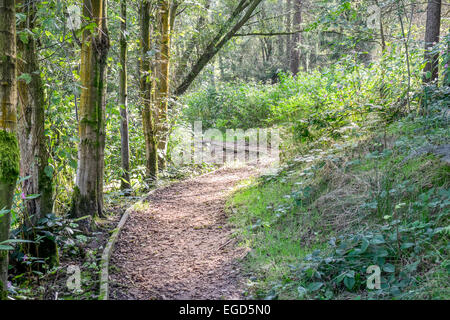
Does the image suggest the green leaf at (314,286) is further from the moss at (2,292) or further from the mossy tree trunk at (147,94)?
the mossy tree trunk at (147,94)

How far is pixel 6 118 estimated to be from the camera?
2779 mm

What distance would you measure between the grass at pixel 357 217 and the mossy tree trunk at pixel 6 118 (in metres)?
2.27

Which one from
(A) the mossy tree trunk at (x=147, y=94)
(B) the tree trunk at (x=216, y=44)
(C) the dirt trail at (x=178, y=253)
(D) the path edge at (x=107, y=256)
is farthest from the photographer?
(B) the tree trunk at (x=216, y=44)

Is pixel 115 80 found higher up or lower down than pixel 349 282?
higher up

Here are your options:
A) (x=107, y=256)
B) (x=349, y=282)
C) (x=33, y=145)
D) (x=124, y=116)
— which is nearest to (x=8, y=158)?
(x=33, y=145)

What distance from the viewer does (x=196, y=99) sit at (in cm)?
2147

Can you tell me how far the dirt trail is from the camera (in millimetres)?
3973

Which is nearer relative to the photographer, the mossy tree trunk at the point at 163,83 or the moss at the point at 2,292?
the moss at the point at 2,292

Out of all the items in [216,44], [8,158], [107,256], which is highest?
[216,44]

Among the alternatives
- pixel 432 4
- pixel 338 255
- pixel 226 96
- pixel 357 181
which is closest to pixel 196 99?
pixel 226 96

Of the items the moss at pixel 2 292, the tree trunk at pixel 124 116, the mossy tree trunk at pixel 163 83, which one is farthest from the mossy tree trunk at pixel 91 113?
the mossy tree trunk at pixel 163 83

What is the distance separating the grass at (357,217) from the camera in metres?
3.27

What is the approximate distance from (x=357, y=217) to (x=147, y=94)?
6142 mm

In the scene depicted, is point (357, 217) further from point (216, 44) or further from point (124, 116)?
point (216, 44)
